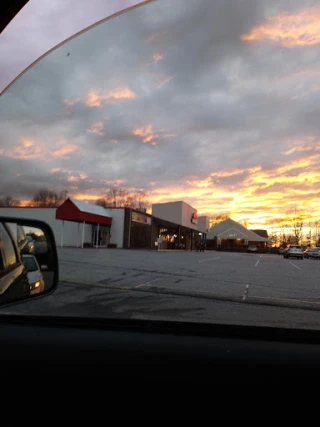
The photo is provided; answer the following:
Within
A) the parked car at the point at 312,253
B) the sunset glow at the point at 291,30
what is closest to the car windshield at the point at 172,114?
the sunset glow at the point at 291,30

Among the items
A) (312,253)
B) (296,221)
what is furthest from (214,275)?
(296,221)

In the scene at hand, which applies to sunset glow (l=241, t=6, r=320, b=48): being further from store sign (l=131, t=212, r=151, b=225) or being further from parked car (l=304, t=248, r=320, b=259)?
parked car (l=304, t=248, r=320, b=259)

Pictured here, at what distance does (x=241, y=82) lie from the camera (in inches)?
119

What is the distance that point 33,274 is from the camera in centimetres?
200

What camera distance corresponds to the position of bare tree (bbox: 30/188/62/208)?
299 cm

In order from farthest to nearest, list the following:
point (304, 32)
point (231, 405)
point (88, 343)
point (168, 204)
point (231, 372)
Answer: point (168, 204)
point (304, 32)
point (88, 343)
point (231, 372)
point (231, 405)

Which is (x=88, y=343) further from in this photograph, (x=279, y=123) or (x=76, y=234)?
(x=279, y=123)

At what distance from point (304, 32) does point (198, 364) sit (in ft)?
8.13

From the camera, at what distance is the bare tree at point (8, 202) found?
2854mm

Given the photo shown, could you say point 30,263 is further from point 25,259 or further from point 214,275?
point 214,275

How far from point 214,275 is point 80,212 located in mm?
4338

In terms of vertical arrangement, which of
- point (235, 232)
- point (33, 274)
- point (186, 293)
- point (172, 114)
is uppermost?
point (172, 114)

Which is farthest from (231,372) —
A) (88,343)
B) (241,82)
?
(241,82)

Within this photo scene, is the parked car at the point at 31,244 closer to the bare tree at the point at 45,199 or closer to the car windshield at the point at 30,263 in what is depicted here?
the car windshield at the point at 30,263
